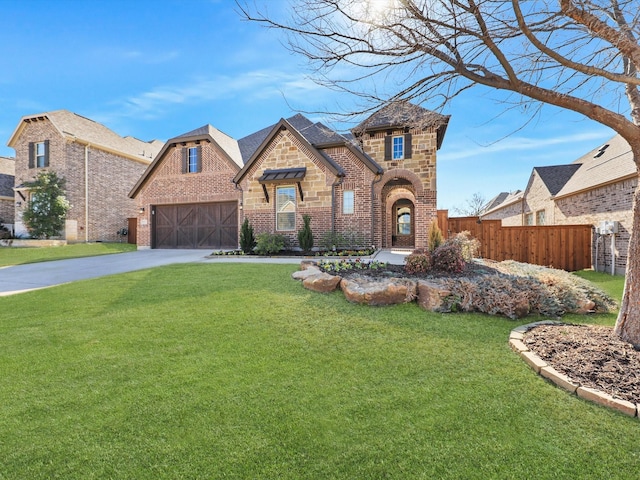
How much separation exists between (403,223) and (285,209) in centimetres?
1277

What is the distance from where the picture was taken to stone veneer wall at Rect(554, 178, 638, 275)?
9672 mm

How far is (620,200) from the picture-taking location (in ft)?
33.4

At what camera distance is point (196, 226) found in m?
15.6

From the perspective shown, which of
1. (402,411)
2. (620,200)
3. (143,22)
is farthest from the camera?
(620,200)

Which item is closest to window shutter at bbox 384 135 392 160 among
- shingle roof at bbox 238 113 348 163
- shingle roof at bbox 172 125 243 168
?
shingle roof at bbox 238 113 348 163

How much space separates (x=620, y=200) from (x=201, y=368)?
13782mm

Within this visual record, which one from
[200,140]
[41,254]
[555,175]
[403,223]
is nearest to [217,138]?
[200,140]

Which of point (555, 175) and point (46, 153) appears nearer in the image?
point (555, 175)

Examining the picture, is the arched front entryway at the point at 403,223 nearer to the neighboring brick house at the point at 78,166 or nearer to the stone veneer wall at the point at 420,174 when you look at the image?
the stone veneer wall at the point at 420,174

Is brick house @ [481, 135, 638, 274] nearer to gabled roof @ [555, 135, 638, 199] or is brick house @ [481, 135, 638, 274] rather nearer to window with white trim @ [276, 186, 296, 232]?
gabled roof @ [555, 135, 638, 199]

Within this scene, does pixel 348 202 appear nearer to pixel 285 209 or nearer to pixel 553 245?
pixel 285 209

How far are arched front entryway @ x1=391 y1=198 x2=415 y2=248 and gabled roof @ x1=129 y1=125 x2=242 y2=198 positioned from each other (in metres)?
10.5

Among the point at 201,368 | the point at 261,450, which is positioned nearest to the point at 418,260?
the point at 201,368

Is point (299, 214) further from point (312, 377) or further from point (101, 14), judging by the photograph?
point (312, 377)
